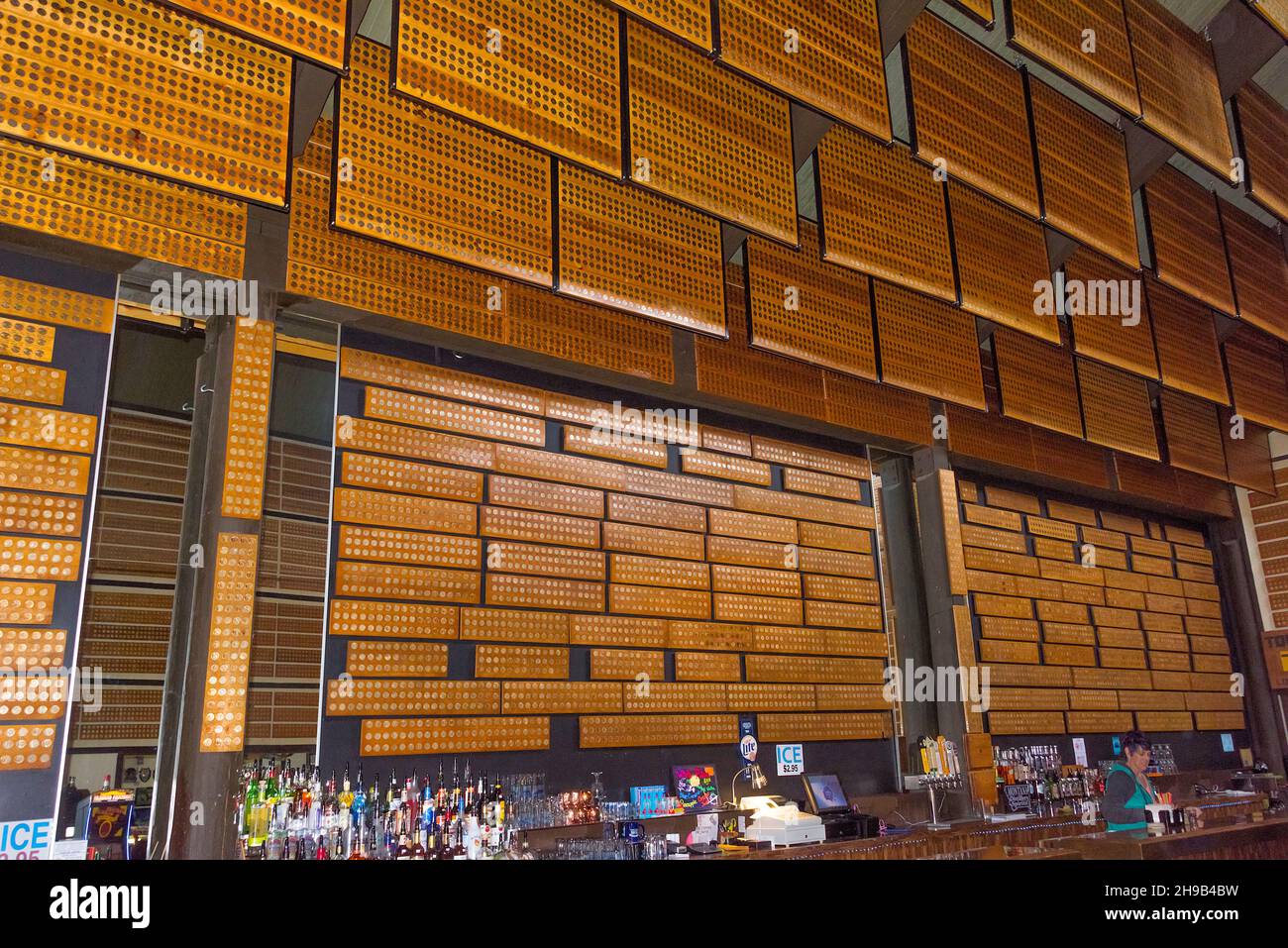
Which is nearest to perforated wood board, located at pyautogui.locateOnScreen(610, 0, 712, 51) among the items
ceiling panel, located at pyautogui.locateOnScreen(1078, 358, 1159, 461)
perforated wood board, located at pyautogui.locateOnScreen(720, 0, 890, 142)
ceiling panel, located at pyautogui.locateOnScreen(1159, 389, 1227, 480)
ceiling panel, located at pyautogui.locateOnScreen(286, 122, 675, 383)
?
perforated wood board, located at pyautogui.locateOnScreen(720, 0, 890, 142)

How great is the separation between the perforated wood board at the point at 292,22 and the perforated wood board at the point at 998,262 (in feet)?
17.3

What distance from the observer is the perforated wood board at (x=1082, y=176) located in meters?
7.20

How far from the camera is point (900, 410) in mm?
8750

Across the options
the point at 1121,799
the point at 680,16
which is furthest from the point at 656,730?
the point at 680,16

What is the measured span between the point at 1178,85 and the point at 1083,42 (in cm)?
164

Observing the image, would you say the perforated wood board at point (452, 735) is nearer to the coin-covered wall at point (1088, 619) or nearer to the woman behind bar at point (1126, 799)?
the woman behind bar at point (1126, 799)

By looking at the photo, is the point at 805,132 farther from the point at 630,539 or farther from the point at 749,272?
the point at 630,539

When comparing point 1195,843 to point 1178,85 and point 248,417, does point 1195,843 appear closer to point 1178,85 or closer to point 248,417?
point 248,417

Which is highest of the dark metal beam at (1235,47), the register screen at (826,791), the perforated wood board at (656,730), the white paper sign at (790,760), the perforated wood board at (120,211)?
the dark metal beam at (1235,47)

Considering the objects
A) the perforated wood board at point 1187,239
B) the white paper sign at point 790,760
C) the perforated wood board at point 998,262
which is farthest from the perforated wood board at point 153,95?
the perforated wood board at point 1187,239

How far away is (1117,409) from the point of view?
31.8 feet

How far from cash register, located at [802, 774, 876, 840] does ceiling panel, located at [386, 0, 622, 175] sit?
4.95 meters
